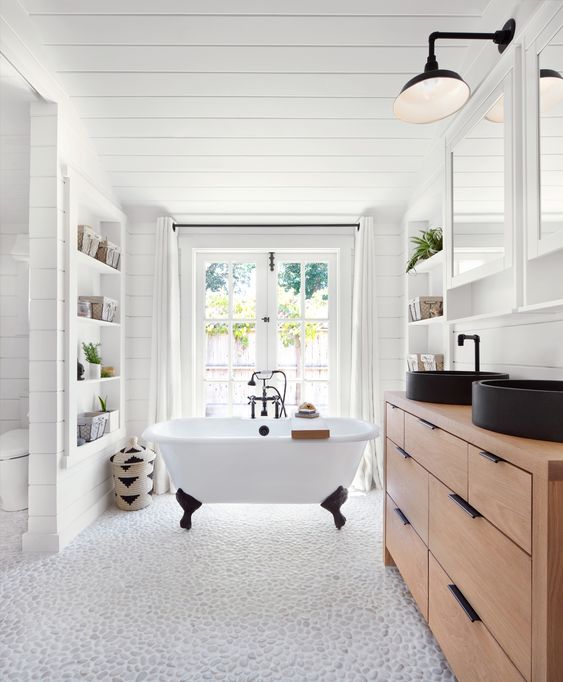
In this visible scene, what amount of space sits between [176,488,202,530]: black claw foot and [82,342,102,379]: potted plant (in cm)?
100

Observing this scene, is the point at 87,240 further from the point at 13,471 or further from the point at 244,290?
the point at 13,471

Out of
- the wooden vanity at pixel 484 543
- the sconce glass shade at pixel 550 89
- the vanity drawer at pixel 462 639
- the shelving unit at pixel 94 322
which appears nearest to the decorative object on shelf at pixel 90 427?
the shelving unit at pixel 94 322

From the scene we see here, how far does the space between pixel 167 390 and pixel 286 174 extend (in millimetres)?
1862

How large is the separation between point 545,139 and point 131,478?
294 cm

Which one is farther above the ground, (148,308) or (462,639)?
(148,308)

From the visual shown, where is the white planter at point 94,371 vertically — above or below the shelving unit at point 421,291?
below

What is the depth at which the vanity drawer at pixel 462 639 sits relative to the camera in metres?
0.98

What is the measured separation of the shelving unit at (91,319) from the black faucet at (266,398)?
1.03m

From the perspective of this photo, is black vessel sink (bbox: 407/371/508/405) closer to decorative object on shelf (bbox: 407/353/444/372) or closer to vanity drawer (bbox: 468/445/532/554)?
vanity drawer (bbox: 468/445/532/554)

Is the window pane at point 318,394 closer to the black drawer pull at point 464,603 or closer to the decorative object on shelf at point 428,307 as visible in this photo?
the decorative object on shelf at point 428,307

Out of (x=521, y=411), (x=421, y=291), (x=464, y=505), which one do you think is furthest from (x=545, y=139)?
(x=421, y=291)

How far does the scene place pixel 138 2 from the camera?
5.60ft

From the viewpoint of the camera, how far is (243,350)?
3.37 metres

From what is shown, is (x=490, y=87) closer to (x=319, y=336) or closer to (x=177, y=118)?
(x=177, y=118)
